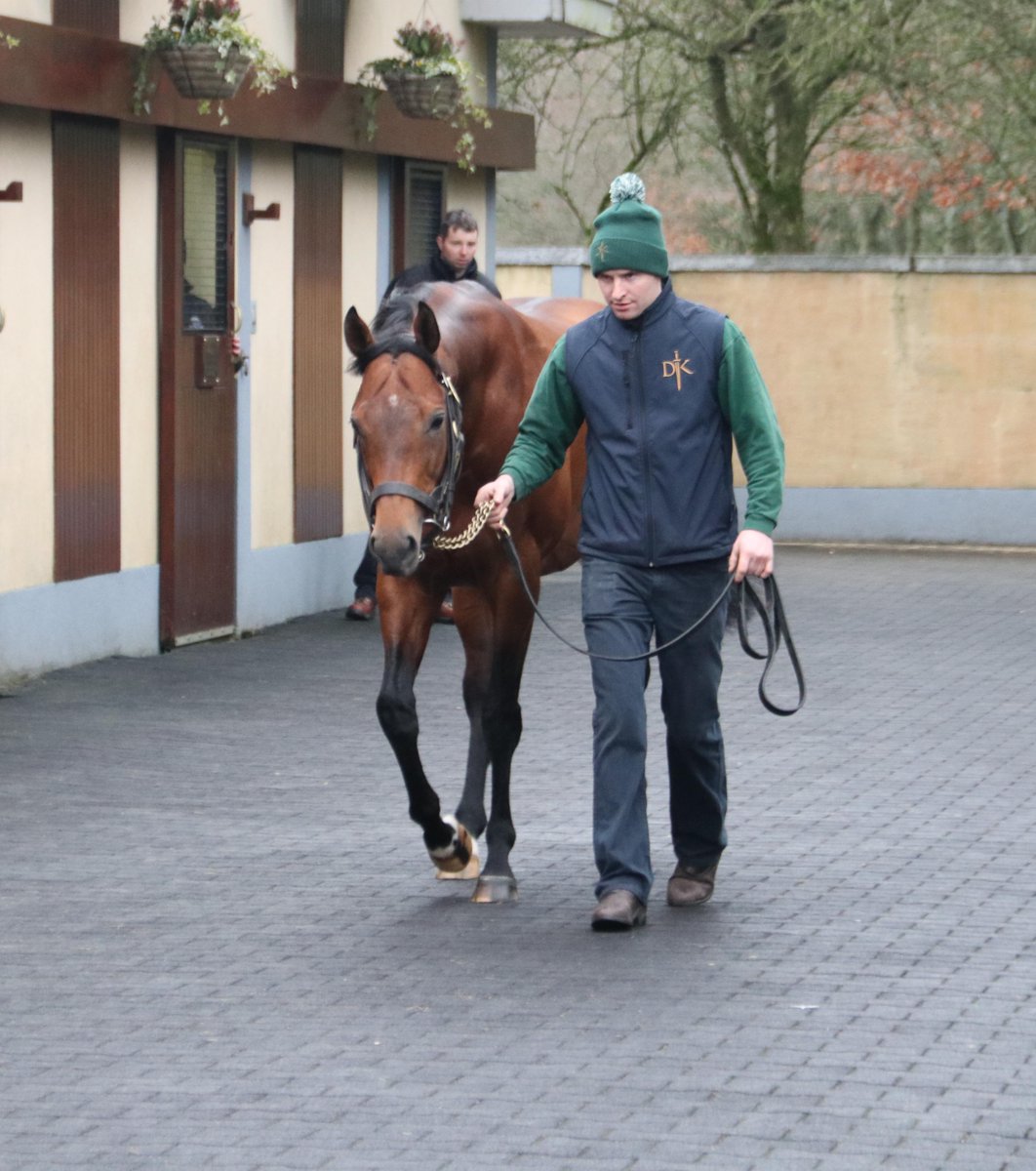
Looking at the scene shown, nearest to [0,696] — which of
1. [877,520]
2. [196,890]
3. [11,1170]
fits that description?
[196,890]

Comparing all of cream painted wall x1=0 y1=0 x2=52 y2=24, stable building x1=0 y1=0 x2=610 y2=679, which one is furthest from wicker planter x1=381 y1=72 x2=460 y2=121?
cream painted wall x1=0 y1=0 x2=52 y2=24

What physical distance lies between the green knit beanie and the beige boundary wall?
13.6 meters

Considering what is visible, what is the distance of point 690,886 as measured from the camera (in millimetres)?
7375

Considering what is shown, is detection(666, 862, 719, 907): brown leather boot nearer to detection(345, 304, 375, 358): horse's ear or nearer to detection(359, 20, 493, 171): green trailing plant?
detection(345, 304, 375, 358): horse's ear

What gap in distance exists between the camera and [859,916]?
283 inches

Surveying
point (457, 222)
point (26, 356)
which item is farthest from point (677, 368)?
point (26, 356)

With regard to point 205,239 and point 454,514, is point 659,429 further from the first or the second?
point 205,239

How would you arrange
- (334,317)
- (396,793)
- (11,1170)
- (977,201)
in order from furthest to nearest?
1. (977,201)
2. (334,317)
3. (396,793)
4. (11,1170)

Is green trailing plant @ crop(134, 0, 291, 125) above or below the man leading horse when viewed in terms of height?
above

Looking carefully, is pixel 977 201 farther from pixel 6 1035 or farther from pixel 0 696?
pixel 6 1035

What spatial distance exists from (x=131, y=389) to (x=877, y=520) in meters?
9.05

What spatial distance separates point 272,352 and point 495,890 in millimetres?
7556

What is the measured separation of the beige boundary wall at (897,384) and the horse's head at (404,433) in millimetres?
13656

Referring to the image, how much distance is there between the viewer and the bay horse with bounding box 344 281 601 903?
6.92m
